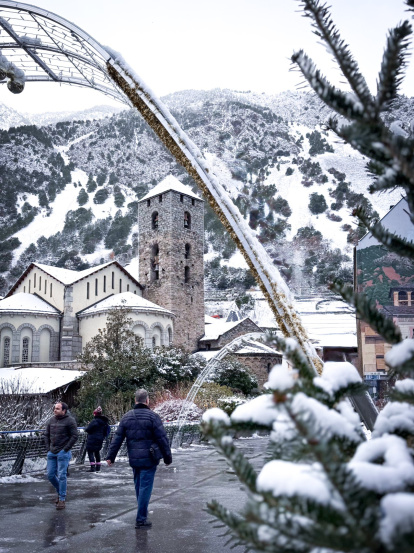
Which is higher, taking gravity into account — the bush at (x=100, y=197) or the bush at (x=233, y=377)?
the bush at (x=100, y=197)

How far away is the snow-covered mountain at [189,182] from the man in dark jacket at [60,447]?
74.8 m

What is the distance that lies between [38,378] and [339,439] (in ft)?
96.9

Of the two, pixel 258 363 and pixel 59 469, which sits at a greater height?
pixel 258 363

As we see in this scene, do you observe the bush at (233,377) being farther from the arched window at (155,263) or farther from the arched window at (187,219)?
the arched window at (187,219)

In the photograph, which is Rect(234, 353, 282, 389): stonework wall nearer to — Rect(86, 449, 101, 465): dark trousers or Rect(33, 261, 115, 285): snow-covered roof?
Rect(33, 261, 115, 285): snow-covered roof

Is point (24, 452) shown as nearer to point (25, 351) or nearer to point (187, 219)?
point (25, 351)

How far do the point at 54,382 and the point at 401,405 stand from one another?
28.7 m

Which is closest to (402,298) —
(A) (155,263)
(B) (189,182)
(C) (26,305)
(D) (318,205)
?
(C) (26,305)

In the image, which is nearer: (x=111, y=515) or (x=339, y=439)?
(x=339, y=439)

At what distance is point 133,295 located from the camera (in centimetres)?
3756

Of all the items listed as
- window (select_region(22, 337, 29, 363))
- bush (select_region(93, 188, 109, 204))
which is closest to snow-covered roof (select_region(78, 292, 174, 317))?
window (select_region(22, 337, 29, 363))

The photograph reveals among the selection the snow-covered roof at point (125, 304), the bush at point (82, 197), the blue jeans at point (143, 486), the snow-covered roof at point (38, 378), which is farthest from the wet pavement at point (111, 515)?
the bush at point (82, 197)

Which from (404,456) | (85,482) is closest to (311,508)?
(404,456)

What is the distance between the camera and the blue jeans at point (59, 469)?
24.3 ft
